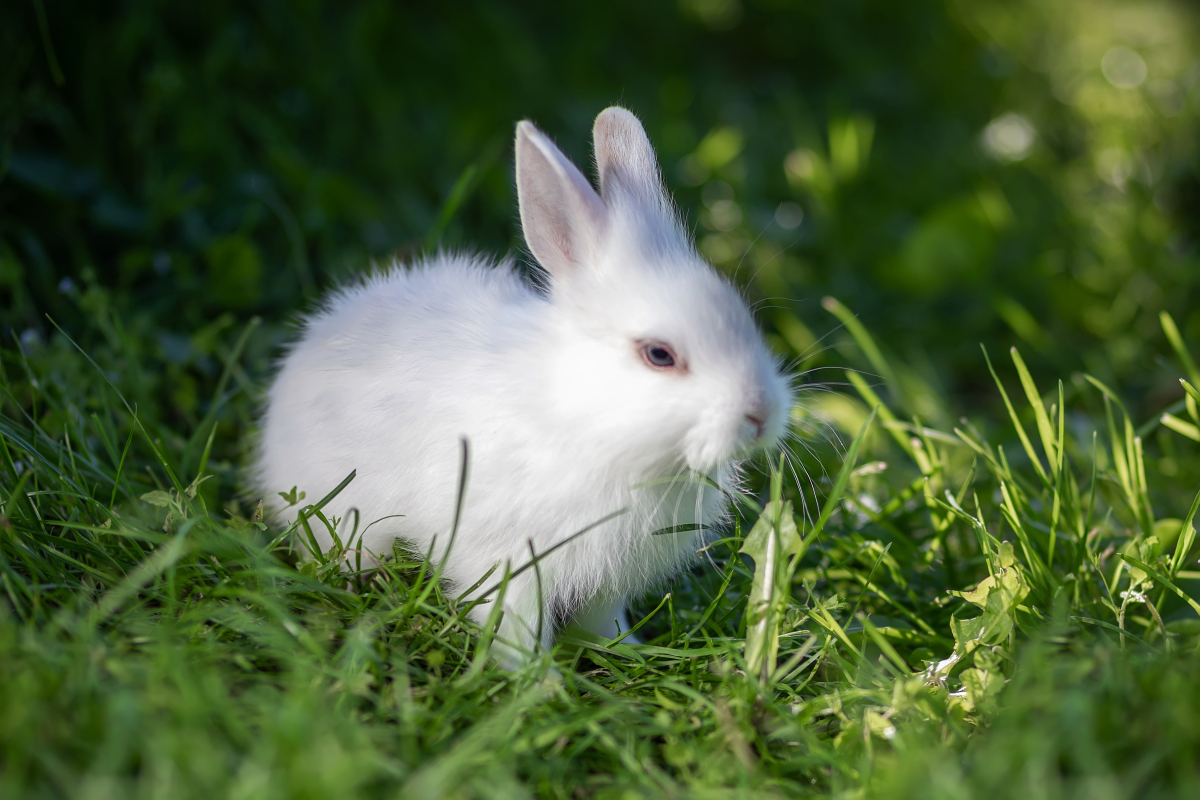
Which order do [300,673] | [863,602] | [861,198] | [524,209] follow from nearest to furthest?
[300,673]
[524,209]
[863,602]
[861,198]

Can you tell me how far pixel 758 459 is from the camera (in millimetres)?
3146

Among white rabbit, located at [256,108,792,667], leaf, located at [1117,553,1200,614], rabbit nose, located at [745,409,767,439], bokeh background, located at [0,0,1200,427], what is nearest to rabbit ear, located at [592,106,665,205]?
white rabbit, located at [256,108,792,667]

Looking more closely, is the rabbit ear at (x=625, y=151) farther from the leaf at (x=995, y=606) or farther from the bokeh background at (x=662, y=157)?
the leaf at (x=995, y=606)

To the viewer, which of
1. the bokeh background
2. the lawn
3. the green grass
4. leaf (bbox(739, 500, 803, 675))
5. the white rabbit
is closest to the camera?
the green grass

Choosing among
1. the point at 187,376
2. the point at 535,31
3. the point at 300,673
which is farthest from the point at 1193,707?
the point at 535,31

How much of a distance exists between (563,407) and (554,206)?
1.81ft

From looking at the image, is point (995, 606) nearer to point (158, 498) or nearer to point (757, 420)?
point (757, 420)

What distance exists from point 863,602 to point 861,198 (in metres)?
3.13

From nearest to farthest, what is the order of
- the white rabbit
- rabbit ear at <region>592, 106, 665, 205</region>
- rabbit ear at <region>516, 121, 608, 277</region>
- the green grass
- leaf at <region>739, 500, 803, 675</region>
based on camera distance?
the green grass → leaf at <region>739, 500, 803, 675</region> → the white rabbit → rabbit ear at <region>516, 121, 608, 277</region> → rabbit ear at <region>592, 106, 665, 205</region>

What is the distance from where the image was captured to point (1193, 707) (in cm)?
176

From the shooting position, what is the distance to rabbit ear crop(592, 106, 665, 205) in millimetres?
2611

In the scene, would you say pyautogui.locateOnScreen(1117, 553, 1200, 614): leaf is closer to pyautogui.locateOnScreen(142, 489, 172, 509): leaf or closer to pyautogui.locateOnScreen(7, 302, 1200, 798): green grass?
pyautogui.locateOnScreen(7, 302, 1200, 798): green grass

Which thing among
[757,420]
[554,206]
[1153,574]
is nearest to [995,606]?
[1153,574]

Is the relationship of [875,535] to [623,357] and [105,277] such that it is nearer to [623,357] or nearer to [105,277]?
[623,357]
